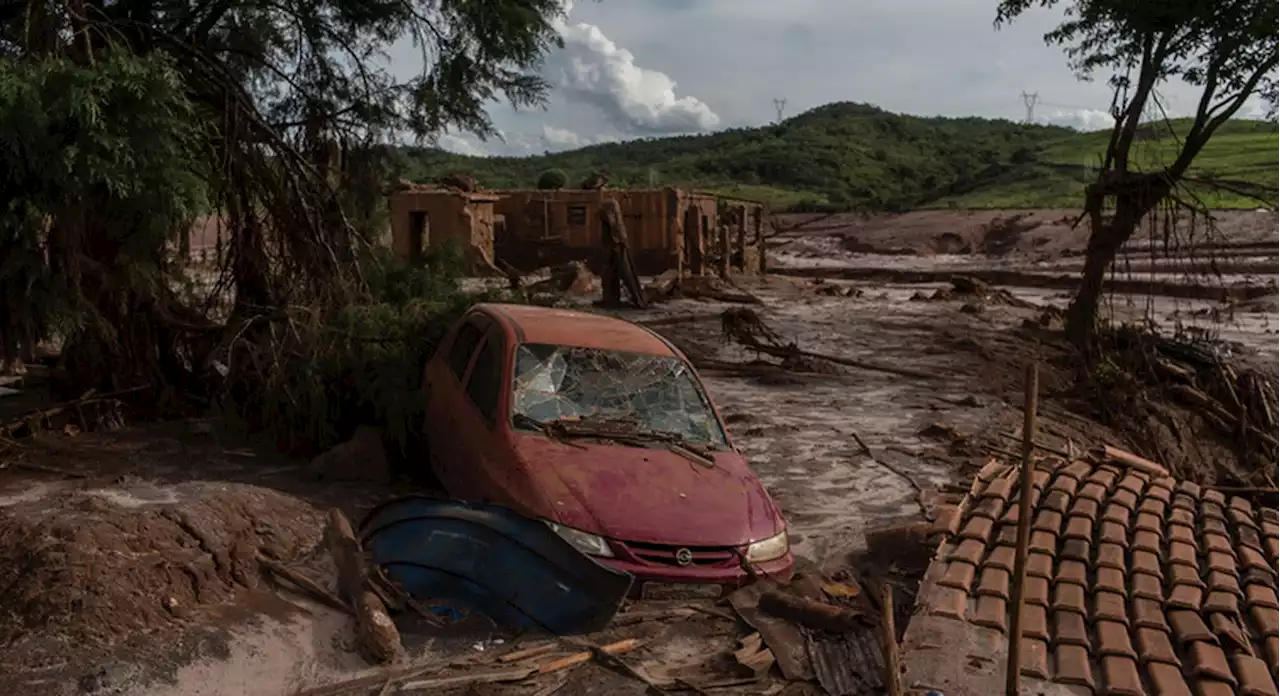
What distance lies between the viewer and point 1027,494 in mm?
4031

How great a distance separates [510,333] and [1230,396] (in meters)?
11.5

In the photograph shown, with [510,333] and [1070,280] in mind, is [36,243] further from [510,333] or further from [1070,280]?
[1070,280]

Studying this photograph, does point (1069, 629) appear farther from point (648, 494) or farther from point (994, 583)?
point (648, 494)

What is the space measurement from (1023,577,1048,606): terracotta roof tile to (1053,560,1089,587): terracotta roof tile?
0.37ft

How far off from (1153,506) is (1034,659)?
261cm

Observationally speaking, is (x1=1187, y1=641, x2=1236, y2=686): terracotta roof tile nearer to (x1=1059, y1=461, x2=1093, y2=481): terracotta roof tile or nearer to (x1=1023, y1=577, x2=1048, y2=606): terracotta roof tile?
Answer: (x1=1023, y1=577, x2=1048, y2=606): terracotta roof tile

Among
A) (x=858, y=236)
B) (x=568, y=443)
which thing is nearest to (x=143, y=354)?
(x=568, y=443)

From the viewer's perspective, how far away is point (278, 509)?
7266 mm

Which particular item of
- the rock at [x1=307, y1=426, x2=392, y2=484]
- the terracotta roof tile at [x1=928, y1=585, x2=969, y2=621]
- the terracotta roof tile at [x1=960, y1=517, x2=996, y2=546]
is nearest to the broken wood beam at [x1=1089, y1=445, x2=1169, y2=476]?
the terracotta roof tile at [x1=960, y1=517, x2=996, y2=546]

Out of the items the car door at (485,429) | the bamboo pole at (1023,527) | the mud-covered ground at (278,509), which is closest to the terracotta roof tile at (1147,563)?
the bamboo pole at (1023,527)

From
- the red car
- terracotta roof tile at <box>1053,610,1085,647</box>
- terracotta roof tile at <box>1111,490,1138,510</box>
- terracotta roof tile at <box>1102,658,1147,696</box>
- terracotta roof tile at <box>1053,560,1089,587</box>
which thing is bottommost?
terracotta roof tile at <box>1102,658,1147,696</box>

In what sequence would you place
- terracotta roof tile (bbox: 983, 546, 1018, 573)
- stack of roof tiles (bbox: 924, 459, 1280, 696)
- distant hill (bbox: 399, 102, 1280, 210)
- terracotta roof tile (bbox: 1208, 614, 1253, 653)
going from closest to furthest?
stack of roof tiles (bbox: 924, 459, 1280, 696) → terracotta roof tile (bbox: 1208, 614, 1253, 653) → terracotta roof tile (bbox: 983, 546, 1018, 573) → distant hill (bbox: 399, 102, 1280, 210)

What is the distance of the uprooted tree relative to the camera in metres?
7.85

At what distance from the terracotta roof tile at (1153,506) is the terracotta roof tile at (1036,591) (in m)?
1.59
